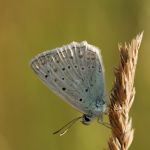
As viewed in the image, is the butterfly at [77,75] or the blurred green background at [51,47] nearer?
the butterfly at [77,75]

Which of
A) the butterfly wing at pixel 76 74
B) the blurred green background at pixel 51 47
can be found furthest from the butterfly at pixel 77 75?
the blurred green background at pixel 51 47

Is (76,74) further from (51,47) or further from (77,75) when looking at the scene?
(51,47)

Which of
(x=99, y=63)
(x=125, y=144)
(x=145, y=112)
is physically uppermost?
(x=99, y=63)

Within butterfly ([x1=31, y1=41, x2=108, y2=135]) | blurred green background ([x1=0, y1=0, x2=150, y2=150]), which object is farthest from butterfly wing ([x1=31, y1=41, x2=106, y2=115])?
blurred green background ([x1=0, y1=0, x2=150, y2=150])

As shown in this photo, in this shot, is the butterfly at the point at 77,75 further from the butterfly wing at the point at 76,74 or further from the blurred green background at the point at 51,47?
the blurred green background at the point at 51,47

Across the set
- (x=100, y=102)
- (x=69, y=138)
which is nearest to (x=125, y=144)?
(x=100, y=102)

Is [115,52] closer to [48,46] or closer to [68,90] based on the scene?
[48,46]

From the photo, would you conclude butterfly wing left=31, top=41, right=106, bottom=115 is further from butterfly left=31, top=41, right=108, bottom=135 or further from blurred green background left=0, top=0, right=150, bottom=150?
blurred green background left=0, top=0, right=150, bottom=150
